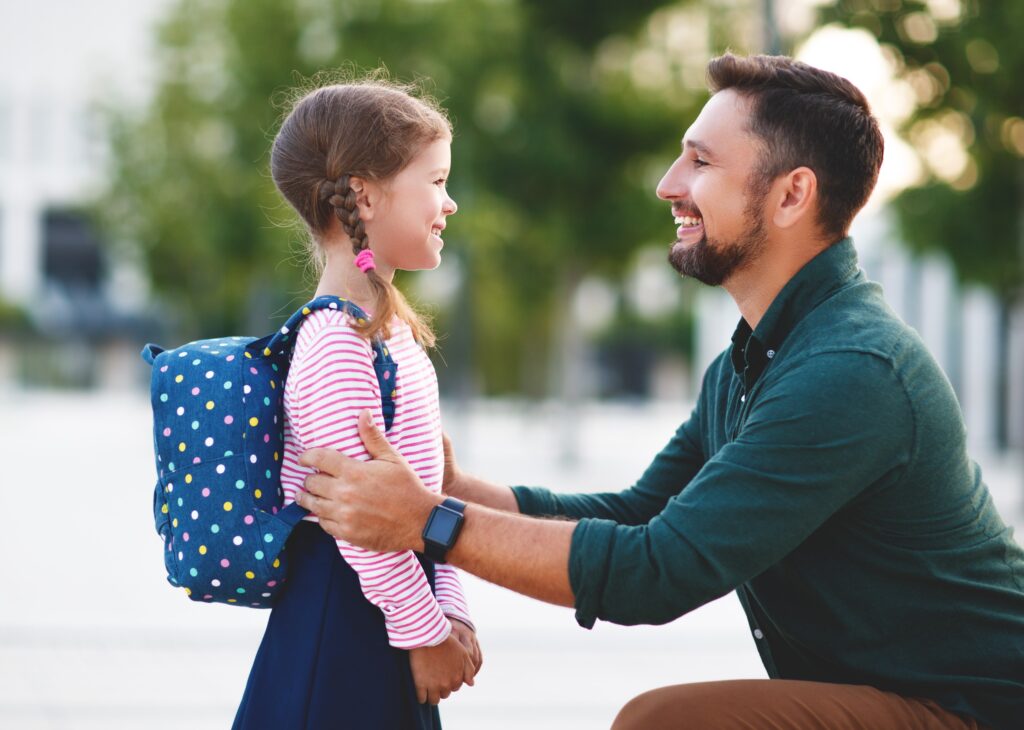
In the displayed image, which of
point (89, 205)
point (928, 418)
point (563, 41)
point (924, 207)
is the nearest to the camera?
point (928, 418)

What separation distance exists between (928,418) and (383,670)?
1137mm

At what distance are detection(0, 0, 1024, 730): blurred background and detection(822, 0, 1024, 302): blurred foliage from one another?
0.08ft

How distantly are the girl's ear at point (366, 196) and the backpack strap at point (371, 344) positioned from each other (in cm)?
19

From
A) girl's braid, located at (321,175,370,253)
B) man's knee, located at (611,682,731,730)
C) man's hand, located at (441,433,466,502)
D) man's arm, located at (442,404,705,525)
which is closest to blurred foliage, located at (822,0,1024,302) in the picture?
man's arm, located at (442,404,705,525)

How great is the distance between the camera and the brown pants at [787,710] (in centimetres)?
240

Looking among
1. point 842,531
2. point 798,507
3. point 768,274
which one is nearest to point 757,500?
point 798,507

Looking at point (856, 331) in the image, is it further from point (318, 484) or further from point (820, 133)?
point (318, 484)

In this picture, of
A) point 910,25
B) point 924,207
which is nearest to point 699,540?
Result: point 910,25

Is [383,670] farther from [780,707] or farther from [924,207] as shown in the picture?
[924,207]

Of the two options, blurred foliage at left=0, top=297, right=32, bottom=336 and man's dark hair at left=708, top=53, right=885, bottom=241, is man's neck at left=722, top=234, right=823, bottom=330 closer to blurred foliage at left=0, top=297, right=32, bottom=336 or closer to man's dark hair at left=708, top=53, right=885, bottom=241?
→ man's dark hair at left=708, top=53, right=885, bottom=241

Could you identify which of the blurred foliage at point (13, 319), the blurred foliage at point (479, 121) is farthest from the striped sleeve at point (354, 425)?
the blurred foliage at point (13, 319)

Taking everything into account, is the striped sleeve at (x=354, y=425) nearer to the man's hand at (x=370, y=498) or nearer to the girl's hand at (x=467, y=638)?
the man's hand at (x=370, y=498)

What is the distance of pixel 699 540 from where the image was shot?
2213 millimetres

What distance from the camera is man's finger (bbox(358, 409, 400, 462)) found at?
227 cm
